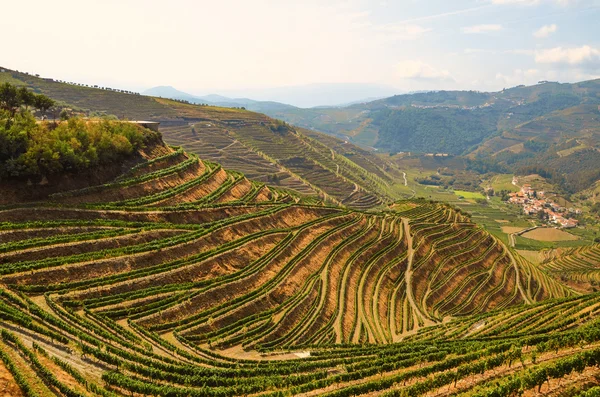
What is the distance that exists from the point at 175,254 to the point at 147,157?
109 feet

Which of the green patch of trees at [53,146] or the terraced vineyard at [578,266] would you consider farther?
the terraced vineyard at [578,266]

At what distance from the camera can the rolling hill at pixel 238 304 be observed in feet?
113

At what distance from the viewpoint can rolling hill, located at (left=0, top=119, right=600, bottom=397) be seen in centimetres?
3456

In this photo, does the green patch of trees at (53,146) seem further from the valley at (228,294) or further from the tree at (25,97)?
the tree at (25,97)

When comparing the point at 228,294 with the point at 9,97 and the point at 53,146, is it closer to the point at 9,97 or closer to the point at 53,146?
the point at 53,146

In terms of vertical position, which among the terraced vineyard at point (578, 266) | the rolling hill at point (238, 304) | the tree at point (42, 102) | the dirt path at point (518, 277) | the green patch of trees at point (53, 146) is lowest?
the terraced vineyard at point (578, 266)

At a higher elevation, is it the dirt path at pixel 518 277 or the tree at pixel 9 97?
the tree at pixel 9 97

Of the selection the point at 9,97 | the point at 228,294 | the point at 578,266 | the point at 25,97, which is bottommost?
the point at 578,266

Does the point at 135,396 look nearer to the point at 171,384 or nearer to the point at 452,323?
the point at 171,384

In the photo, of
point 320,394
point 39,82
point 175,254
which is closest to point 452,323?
point 320,394

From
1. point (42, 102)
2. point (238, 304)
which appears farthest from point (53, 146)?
point (238, 304)

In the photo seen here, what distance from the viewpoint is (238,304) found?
2138 inches

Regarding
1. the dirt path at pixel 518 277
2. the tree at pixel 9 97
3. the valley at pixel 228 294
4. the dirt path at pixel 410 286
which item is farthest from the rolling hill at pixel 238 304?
the tree at pixel 9 97

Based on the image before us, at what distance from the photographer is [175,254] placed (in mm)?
57781
